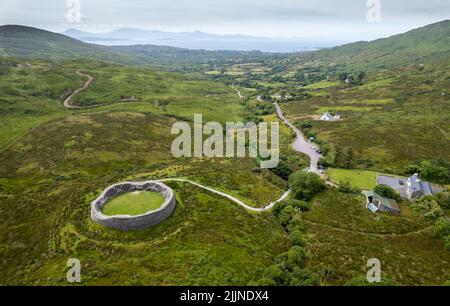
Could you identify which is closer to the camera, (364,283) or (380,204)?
(364,283)

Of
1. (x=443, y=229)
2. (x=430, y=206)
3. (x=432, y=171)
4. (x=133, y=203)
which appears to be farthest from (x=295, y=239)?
(x=432, y=171)

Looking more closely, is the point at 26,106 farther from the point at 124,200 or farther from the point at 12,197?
the point at 124,200

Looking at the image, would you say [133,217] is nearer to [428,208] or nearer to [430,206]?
[428,208]

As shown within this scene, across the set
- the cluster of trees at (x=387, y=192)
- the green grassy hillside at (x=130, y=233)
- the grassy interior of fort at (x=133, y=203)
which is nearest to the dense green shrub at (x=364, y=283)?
the green grassy hillside at (x=130, y=233)

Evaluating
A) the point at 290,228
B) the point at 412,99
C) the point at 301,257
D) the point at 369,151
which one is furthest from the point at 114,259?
the point at 412,99

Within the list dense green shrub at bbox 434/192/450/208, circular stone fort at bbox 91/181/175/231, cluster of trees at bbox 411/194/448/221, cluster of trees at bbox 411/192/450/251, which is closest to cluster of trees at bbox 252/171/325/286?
circular stone fort at bbox 91/181/175/231

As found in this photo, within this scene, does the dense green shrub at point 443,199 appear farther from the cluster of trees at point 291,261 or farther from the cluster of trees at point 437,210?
the cluster of trees at point 291,261
